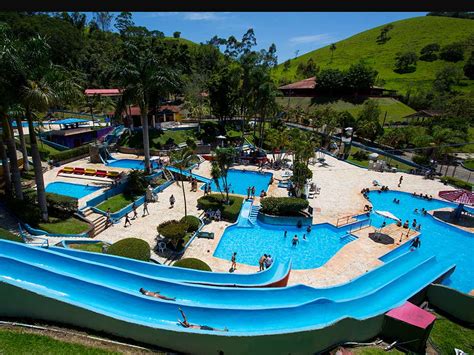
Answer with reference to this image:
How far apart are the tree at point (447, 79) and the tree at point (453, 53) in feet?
57.8

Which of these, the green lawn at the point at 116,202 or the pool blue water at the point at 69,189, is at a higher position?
the pool blue water at the point at 69,189

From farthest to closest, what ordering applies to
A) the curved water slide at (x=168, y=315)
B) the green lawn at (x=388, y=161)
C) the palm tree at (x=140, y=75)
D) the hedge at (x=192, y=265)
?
the green lawn at (x=388, y=161)
the palm tree at (x=140, y=75)
the hedge at (x=192, y=265)
the curved water slide at (x=168, y=315)

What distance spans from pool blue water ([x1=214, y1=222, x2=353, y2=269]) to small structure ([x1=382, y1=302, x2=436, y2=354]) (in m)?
7.06

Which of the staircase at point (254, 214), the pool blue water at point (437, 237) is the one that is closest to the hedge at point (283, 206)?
the staircase at point (254, 214)

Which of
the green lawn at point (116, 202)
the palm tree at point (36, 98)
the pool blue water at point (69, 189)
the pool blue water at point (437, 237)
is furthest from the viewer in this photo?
the pool blue water at point (69, 189)

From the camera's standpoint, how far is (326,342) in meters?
13.6

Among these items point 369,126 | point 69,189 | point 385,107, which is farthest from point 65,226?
point 385,107

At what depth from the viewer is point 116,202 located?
93.5 ft

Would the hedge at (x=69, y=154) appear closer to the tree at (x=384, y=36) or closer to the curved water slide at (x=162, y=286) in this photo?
the curved water slide at (x=162, y=286)

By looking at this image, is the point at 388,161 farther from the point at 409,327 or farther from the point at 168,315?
the point at 168,315

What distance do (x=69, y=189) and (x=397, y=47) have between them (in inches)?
5931

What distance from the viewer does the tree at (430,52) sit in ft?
387

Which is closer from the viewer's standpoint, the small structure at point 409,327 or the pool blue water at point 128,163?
the small structure at point 409,327

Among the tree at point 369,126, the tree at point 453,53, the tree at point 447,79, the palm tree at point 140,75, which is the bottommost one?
the tree at point 369,126
